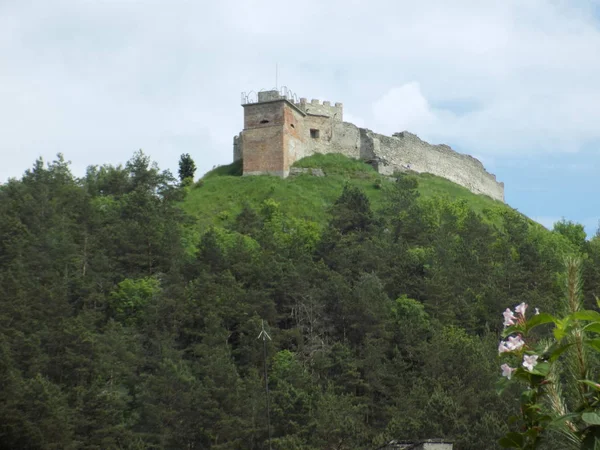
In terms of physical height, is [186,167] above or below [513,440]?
above

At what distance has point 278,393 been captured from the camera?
31.8 m

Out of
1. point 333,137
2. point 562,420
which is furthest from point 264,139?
point 562,420

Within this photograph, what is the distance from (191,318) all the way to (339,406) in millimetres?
10906

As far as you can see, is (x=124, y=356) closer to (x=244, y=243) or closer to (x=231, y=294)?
(x=231, y=294)

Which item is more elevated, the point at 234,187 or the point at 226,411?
the point at 234,187

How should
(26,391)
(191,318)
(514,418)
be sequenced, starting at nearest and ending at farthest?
(514,418) → (26,391) → (191,318)

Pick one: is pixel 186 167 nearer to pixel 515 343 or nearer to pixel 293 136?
pixel 293 136

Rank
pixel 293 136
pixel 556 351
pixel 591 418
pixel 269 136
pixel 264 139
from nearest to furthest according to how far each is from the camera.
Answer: pixel 591 418, pixel 556 351, pixel 269 136, pixel 264 139, pixel 293 136

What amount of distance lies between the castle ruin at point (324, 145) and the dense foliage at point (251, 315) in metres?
4.39

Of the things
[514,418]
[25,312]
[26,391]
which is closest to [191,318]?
[25,312]

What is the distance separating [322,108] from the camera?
6306 cm

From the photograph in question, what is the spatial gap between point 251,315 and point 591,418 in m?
37.0

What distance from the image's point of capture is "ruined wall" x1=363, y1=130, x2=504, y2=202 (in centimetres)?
6397

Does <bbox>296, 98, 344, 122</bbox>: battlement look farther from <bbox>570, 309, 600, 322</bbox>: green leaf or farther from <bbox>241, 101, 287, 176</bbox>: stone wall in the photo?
<bbox>570, 309, 600, 322</bbox>: green leaf
